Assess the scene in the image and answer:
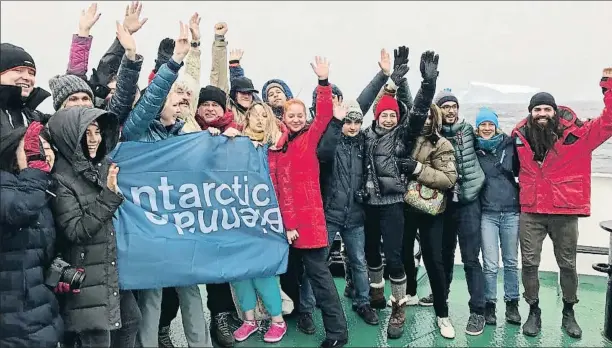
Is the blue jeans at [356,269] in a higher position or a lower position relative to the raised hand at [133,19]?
lower

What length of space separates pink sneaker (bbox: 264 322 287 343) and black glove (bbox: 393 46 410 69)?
7.81ft

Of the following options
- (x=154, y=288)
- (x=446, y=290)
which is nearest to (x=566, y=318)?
(x=446, y=290)

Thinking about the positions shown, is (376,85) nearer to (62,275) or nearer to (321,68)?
(321,68)

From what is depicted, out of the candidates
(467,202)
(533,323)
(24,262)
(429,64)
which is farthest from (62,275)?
(533,323)

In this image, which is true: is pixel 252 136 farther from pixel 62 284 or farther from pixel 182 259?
pixel 62 284

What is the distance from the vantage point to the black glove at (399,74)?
444 cm

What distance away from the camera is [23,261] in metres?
2.50

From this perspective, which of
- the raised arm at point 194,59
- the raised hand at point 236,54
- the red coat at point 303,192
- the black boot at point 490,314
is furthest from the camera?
the raised hand at point 236,54

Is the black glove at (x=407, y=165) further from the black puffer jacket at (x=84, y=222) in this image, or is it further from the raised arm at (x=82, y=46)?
the raised arm at (x=82, y=46)

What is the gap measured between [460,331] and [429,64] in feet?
7.12

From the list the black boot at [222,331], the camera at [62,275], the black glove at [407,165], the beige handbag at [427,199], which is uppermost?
the black glove at [407,165]

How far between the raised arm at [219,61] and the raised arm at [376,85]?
4.48 ft

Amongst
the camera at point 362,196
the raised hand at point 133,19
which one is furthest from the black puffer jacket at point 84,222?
the camera at point 362,196

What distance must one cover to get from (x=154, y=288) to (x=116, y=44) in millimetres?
2113
